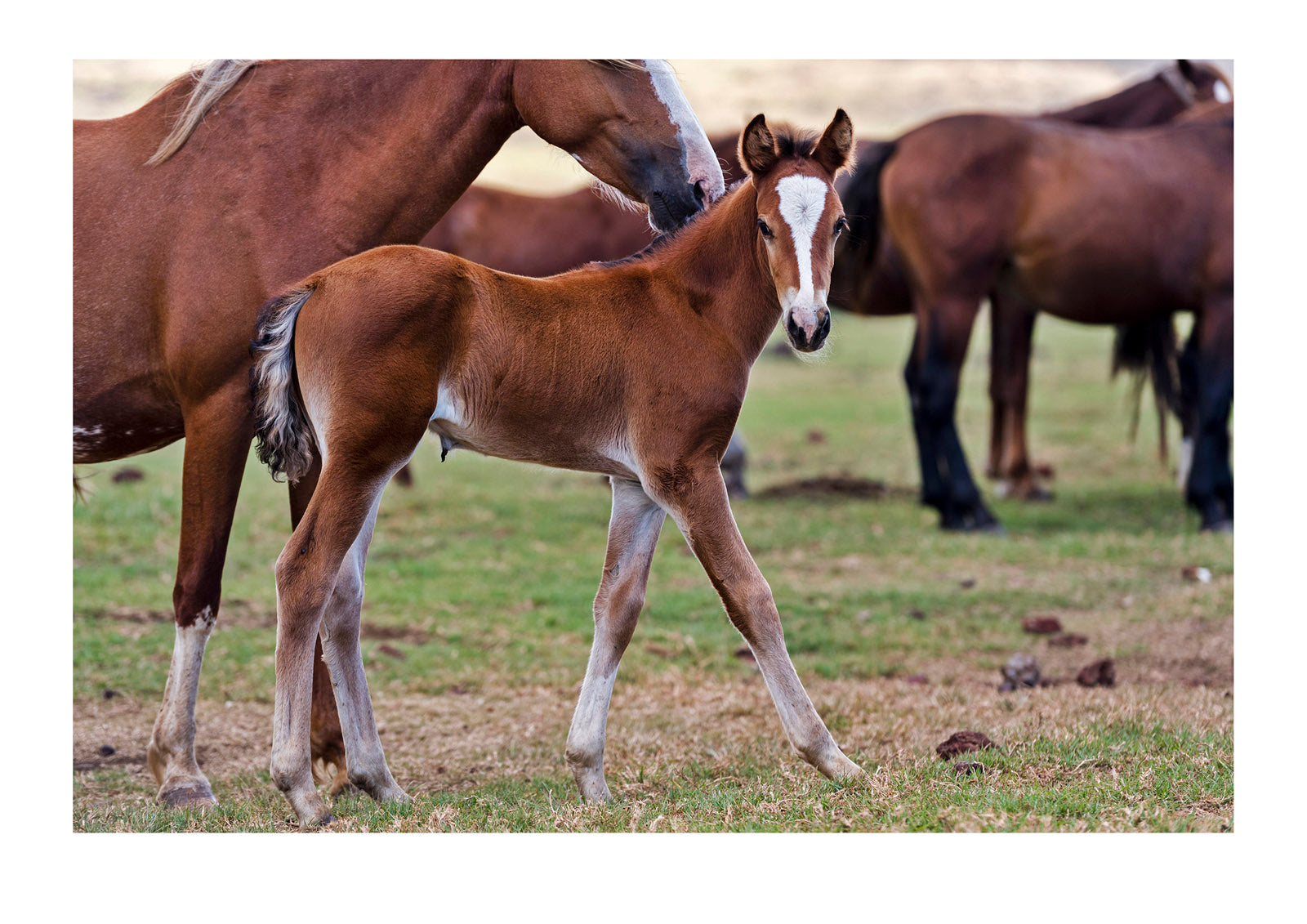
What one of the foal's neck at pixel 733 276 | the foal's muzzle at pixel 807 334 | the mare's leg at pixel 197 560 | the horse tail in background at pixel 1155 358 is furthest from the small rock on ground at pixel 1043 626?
the horse tail in background at pixel 1155 358

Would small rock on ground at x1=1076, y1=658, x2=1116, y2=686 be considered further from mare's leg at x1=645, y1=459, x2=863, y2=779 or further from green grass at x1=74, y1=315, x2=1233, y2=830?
mare's leg at x1=645, y1=459, x2=863, y2=779

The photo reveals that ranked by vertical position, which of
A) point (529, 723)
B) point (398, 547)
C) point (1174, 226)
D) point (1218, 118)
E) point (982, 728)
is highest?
point (1218, 118)

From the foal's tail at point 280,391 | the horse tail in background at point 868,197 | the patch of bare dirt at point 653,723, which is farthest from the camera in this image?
the horse tail in background at point 868,197

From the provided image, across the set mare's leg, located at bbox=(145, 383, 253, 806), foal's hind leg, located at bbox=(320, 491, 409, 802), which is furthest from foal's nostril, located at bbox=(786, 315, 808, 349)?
mare's leg, located at bbox=(145, 383, 253, 806)

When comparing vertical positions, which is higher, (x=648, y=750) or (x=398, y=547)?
(x=648, y=750)

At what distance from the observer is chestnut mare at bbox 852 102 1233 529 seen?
999 cm

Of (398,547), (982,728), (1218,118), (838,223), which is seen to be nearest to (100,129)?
(838,223)

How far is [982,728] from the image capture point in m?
5.31

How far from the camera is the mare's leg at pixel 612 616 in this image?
4.34 meters

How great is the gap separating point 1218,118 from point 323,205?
8.39 metres

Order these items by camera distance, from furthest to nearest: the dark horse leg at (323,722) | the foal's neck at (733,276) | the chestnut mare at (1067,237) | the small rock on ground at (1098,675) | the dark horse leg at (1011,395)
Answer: the dark horse leg at (1011,395), the chestnut mare at (1067,237), the small rock on ground at (1098,675), the dark horse leg at (323,722), the foal's neck at (733,276)

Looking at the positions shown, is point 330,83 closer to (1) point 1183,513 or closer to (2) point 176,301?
(2) point 176,301

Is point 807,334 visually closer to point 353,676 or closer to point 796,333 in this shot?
point 796,333

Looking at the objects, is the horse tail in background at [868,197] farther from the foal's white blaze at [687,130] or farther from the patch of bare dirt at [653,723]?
the foal's white blaze at [687,130]
